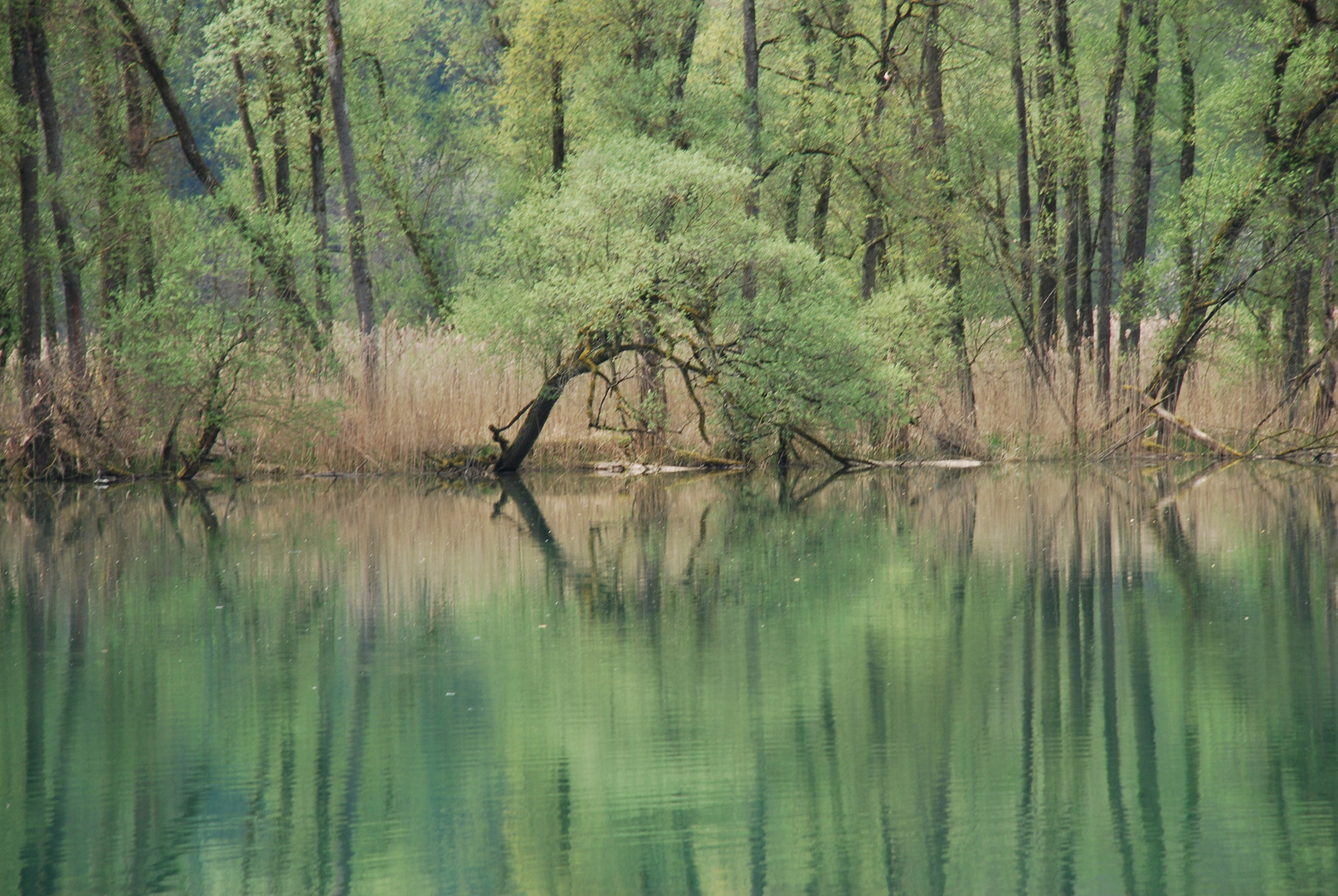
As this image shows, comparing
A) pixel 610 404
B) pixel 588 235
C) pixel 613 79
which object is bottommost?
pixel 610 404

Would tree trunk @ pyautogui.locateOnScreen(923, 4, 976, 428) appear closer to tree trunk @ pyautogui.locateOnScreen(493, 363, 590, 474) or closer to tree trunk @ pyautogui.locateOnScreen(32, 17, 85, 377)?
tree trunk @ pyautogui.locateOnScreen(493, 363, 590, 474)

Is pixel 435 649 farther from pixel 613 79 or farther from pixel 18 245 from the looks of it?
pixel 613 79

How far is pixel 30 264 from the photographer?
16594 mm

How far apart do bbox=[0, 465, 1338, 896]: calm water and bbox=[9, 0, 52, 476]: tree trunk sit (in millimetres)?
7402

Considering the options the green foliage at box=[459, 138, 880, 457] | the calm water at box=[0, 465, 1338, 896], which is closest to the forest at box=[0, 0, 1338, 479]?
the green foliage at box=[459, 138, 880, 457]

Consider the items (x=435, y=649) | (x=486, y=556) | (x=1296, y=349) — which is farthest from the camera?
(x=1296, y=349)

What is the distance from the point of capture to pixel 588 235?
15469 mm

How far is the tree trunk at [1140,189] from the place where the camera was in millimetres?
18469

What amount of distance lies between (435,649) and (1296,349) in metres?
14.8

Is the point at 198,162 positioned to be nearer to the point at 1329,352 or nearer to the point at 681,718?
the point at 1329,352

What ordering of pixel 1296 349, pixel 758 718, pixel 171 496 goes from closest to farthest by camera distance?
pixel 758 718, pixel 171 496, pixel 1296 349

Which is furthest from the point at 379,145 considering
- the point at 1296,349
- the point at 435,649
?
the point at 435,649

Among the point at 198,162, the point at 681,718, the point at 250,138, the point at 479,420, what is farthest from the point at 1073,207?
the point at 681,718

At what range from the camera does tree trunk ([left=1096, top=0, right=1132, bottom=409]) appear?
18516 millimetres
